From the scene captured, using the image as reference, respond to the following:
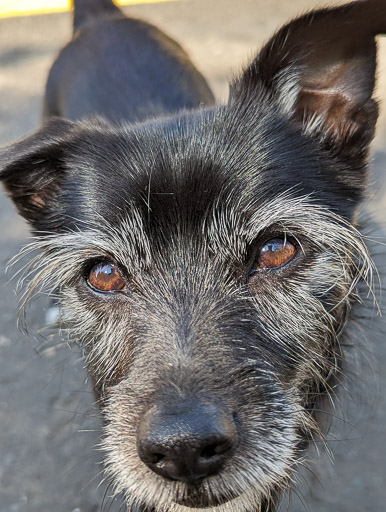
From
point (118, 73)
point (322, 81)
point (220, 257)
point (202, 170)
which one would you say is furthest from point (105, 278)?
point (118, 73)

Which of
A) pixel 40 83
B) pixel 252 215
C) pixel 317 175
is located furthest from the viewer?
pixel 40 83

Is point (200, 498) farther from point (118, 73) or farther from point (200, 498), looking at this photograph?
point (118, 73)

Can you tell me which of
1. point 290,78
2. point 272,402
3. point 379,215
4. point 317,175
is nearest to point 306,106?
point 290,78

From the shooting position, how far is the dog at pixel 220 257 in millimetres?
2178

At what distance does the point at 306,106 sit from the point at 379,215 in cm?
241

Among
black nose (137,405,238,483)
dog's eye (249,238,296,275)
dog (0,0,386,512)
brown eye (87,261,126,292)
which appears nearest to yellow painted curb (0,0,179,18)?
dog (0,0,386,512)

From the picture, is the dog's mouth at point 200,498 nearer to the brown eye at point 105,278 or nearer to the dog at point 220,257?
the dog at point 220,257

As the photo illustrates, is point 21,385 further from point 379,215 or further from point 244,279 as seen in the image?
point 379,215

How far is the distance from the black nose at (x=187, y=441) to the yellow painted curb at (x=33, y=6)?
24.5 feet

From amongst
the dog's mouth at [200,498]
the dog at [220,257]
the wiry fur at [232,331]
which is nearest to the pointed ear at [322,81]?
the dog at [220,257]

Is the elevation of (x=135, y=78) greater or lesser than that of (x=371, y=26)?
lesser

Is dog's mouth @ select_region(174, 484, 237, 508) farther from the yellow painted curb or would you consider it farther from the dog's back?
the yellow painted curb

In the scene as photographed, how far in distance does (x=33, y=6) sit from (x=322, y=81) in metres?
7.22

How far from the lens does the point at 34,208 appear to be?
309 centimetres
